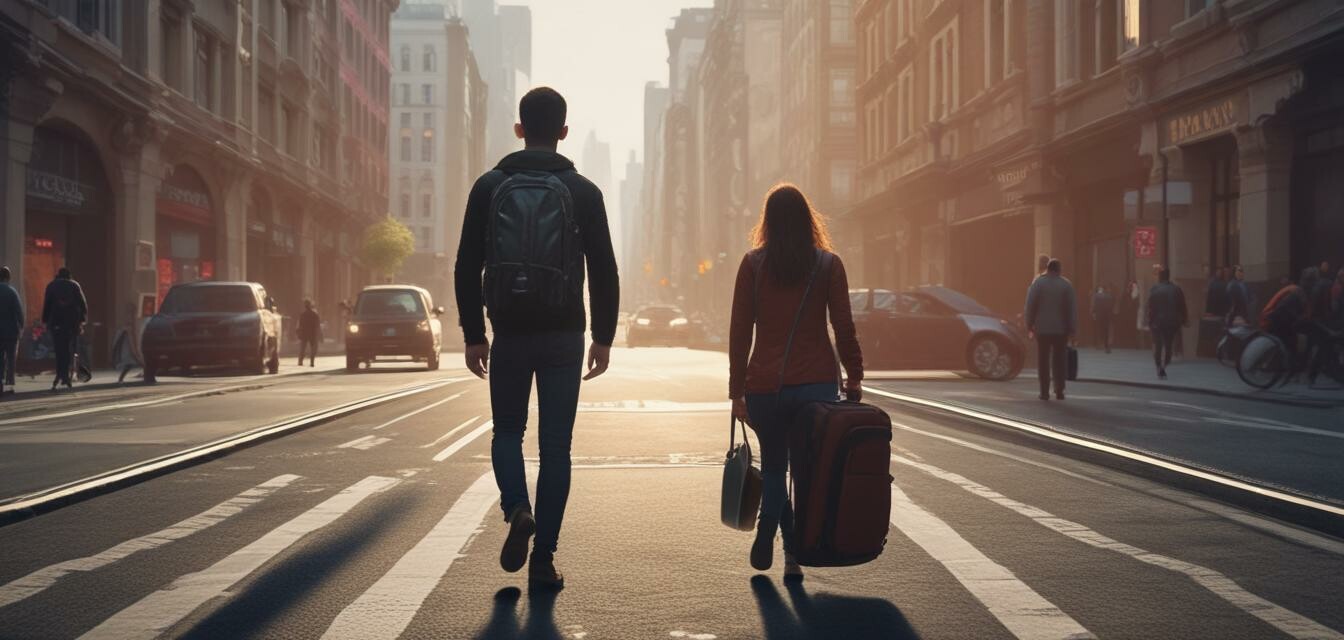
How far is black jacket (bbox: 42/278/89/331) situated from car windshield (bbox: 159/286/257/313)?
10.1 feet

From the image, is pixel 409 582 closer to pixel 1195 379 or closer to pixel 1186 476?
pixel 1186 476

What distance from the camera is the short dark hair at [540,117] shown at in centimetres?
521

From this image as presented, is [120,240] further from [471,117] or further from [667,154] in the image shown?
[667,154]

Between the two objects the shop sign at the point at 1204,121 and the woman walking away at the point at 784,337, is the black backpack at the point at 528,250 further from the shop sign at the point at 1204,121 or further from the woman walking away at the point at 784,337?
the shop sign at the point at 1204,121

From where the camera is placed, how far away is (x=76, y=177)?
25.7 metres

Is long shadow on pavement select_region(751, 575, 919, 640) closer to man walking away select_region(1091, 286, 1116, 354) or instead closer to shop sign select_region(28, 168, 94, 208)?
shop sign select_region(28, 168, 94, 208)

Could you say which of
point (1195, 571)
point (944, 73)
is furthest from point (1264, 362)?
point (944, 73)

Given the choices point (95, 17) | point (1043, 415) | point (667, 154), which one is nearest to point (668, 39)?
point (667, 154)

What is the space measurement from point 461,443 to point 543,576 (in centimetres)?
575

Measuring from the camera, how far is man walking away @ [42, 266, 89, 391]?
19188 millimetres

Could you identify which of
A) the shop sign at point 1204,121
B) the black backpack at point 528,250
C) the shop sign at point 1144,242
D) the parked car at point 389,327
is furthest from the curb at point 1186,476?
the parked car at point 389,327

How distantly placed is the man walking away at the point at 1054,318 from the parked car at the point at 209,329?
14.4m

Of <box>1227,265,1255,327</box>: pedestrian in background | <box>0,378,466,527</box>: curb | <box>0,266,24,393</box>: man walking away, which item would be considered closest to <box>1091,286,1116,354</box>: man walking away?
<box>1227,265,1255,327</box>: pedestrian in background

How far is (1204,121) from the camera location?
22.4 meters
